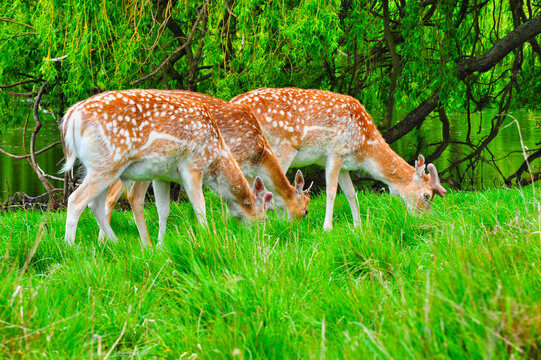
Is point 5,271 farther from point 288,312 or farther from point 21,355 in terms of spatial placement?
point 288,312

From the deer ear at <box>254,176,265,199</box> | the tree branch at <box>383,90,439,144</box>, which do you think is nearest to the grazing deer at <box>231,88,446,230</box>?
the deer ear at <box>254,176,265,199</box>

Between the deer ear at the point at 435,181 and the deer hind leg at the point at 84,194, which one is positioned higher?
the deer hind leg at the point at 84,194

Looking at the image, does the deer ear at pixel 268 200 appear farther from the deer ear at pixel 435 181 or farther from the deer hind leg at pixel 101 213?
the deer ear at pixel 435 181

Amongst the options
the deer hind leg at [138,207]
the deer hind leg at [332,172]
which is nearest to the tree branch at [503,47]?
the deer hind leg at [332,172]

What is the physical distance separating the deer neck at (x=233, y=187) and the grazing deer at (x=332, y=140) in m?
1.04

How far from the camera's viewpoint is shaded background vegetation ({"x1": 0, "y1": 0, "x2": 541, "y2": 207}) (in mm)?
6711

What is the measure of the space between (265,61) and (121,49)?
1671 millimetres

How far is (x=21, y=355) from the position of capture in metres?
2.75

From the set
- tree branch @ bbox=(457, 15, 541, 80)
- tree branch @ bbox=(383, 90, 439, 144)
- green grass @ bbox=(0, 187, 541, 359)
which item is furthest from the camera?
tree branch @ bbox=(383, 90, 439, 144)

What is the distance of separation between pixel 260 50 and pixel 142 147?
1815 millimetres

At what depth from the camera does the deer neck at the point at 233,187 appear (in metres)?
6.56

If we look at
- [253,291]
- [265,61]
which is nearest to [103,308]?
[253,291]

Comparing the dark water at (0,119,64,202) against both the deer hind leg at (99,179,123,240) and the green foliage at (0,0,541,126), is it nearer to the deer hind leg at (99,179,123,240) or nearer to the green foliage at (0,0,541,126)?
the green foliage at (0,0,541,126)

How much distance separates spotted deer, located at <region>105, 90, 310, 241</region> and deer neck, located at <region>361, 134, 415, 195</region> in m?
1.11
